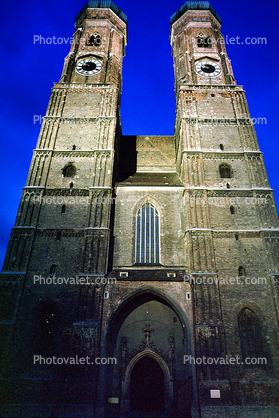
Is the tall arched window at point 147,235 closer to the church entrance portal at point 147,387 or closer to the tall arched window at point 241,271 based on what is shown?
the tall arched window at point 241,271

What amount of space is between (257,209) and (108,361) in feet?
38.5

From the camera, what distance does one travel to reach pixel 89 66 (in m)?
25.4

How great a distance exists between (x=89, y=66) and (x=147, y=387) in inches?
935

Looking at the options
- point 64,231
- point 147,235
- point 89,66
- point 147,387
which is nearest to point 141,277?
point 147,235

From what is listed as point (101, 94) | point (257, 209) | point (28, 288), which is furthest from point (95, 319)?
point (101, 94)

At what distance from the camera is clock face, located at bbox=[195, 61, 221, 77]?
25000 mm

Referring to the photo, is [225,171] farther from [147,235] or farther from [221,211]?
[147,235]

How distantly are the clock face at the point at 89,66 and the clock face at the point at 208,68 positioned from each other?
830 centimetres

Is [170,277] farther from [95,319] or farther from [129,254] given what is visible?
[95,319]

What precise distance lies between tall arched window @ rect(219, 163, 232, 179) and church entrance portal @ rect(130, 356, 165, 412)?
38.3ft

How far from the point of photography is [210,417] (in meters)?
13.2

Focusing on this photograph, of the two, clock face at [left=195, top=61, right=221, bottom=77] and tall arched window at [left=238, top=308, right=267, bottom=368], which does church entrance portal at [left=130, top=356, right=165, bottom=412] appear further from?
clock face at [left=195, top=61, right=221, bottom=77]

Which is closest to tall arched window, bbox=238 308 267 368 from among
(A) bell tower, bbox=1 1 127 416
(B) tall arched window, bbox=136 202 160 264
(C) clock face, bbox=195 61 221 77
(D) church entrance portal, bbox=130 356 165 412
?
(D) church entrance portal, bbox=130 356 165 412

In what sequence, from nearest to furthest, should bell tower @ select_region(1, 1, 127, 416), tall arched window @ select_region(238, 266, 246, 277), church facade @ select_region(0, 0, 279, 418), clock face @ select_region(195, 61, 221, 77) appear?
1. church facade @ select_region(0, 0, 279, 418)
2. bell tower @ select_region(1, 1, 127, 416)
3. tall arched window @ select_region(238, 266, 246, 277)
4. clock face @ select_region(195, 61, 221, 77)
